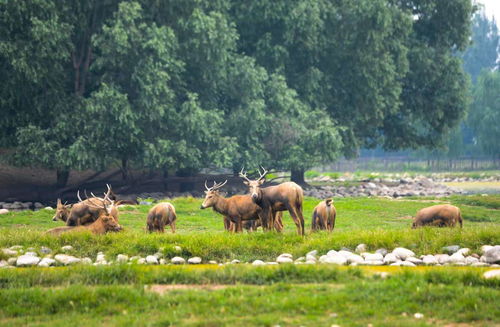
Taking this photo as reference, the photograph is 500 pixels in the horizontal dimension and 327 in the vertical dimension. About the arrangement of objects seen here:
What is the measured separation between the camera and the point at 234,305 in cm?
1151

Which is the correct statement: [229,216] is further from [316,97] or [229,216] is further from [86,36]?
[316,97]

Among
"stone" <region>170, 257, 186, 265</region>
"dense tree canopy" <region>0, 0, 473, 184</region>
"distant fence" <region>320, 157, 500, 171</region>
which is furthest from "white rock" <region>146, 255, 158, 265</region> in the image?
"distant fence" <region>320, 157, 500, 171</region>

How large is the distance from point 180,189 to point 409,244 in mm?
31100

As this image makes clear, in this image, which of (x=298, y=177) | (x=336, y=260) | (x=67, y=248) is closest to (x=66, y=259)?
(x=67, y=248)

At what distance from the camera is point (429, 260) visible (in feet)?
50.9

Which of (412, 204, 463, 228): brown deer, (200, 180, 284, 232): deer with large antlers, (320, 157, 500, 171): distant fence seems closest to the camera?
(200, 180, 284, 232): deer with large antlers

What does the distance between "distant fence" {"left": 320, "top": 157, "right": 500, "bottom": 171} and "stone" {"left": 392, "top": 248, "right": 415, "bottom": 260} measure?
78.7 metres

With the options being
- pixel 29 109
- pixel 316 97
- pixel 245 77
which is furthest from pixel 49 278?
pixel 316 97

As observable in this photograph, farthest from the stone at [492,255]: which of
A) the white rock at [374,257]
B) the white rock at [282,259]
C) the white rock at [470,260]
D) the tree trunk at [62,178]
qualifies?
the tree trunk at [62,178]

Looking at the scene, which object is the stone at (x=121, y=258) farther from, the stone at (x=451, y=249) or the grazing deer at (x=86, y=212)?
the stone at (x=451, y=249)

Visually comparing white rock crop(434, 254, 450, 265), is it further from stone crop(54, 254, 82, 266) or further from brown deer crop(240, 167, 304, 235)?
stone crop(54, 254, 82, 266)

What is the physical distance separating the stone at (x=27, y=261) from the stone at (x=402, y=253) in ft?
23.1

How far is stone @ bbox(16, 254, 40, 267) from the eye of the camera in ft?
52.4

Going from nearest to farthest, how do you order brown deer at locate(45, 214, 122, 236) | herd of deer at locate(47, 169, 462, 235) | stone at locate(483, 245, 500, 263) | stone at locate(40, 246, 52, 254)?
stone at locate(483, 245, 500, 263) → stone at locate(40, 246, 52, 254) → brown deer at locate(45, 214, 122, 236) → herd of deer at locate(47, 169, 462, 235)
